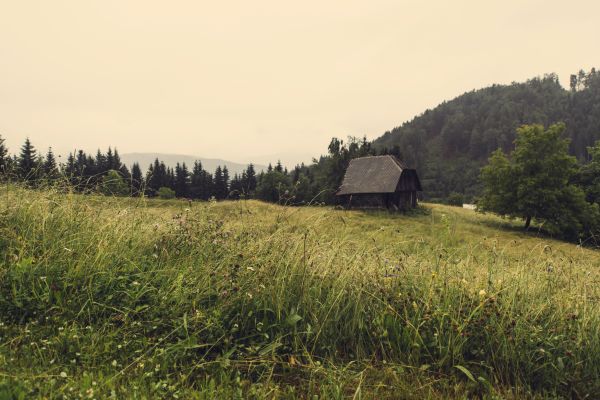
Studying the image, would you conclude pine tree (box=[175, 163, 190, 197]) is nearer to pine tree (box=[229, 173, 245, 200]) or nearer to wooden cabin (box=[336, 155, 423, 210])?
pine tree (box=[229, 173, 245, 200])

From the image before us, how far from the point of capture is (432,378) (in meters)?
2.82

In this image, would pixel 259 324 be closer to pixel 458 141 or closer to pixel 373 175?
pixel 373 175

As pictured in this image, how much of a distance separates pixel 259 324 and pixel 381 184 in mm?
40464

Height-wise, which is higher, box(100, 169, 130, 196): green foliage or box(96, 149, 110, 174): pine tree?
box(96, 149, 110, 174): pine tree

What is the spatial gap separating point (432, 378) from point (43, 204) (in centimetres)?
540

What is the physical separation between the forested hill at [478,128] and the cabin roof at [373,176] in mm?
74083

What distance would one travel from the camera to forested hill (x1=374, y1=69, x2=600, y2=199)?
123 m

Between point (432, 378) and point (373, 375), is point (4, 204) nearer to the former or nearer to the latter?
point (373, 375)

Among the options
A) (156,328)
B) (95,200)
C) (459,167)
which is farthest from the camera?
(459,167)

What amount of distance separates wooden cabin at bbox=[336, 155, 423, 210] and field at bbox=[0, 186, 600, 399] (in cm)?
3739

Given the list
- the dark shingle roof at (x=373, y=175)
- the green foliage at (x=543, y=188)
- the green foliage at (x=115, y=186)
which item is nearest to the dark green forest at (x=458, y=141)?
the dark shingle roof at (x=373, y=175)

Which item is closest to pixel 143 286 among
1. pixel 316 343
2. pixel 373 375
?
pixel 316 343

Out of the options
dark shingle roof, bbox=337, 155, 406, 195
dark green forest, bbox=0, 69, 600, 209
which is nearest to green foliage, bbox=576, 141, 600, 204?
dark shingle roof, bbox=337, 155, 406, 195

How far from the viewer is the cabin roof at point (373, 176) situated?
41.5m
